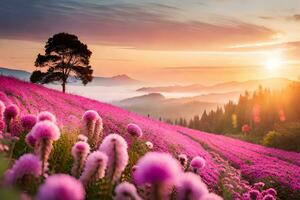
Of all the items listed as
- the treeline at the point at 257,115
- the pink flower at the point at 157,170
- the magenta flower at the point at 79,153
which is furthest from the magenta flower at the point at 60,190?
the treeline at the point at 257,115

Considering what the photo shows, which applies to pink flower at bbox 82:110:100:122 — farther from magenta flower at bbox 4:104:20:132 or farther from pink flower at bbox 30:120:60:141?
pink flower at bbox 30:120:60:141

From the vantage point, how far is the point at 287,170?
88.6ft

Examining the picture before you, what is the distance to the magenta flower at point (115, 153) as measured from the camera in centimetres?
493

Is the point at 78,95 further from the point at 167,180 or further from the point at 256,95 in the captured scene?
the point at 256,95

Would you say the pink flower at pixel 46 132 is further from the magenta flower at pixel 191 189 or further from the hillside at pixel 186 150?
the hillside at pixel 186 150

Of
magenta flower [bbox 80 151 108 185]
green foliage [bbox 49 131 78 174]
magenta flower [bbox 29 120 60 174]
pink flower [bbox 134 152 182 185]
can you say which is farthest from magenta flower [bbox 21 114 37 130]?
pink flower [bbox 134 152 182 185]

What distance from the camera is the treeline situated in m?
101

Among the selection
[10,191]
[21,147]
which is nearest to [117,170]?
[10,191]

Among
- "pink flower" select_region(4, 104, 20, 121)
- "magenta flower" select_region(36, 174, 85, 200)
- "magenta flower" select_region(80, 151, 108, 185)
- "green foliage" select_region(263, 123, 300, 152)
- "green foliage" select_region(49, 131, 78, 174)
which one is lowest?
"green foliage" select_region(263, 123, 300, 152)

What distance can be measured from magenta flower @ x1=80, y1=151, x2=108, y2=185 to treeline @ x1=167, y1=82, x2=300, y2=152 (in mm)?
74529

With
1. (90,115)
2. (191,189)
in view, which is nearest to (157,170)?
(191,189)

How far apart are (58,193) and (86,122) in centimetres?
610

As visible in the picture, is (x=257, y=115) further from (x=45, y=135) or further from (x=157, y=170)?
(x=157, y=170)

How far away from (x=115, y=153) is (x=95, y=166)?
29 centimetres
